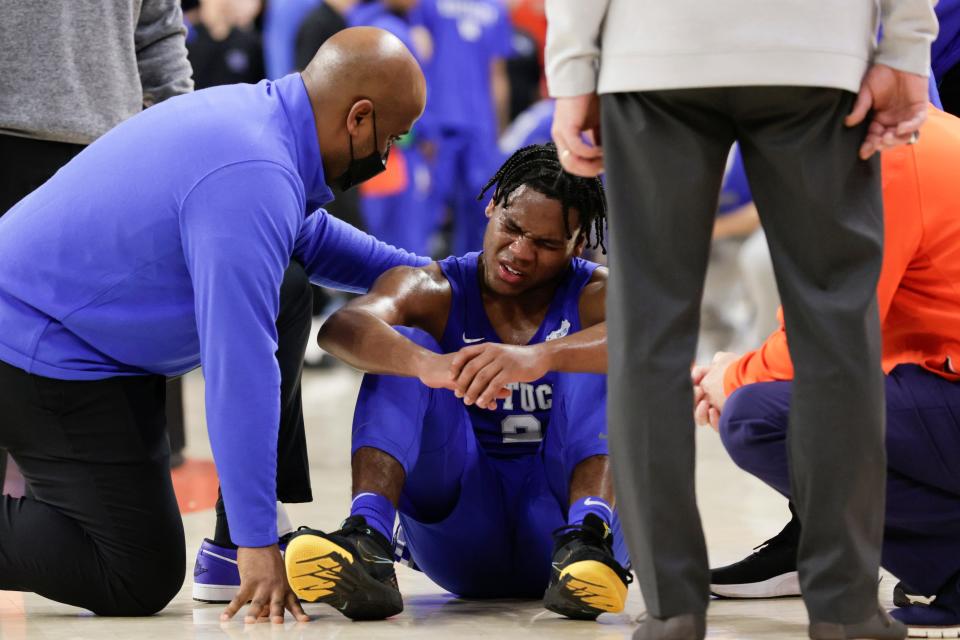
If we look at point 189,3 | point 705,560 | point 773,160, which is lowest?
point 705,560

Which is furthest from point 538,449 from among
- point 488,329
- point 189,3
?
point 189,3

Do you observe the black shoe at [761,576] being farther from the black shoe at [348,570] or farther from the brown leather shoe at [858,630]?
the brown leather shoe at [858,630]

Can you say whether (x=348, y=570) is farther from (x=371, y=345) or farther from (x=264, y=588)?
(x=371, y=345)

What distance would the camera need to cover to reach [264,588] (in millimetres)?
2348

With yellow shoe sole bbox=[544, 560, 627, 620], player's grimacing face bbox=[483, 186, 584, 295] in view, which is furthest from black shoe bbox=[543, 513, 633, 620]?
player's grimacing face bbox=[483, 186, 584, 295]

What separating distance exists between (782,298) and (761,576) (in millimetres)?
973

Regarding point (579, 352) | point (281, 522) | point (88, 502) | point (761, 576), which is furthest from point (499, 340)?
point (88, 502)

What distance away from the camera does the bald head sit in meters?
2.46

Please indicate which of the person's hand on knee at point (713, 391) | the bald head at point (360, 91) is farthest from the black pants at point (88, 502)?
the person's hand on knee at point (713, 391)

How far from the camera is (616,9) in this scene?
73.1 inches

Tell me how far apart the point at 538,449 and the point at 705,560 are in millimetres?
867

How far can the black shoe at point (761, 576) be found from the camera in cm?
269

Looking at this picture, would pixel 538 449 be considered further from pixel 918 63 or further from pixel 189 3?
pixel 189 3

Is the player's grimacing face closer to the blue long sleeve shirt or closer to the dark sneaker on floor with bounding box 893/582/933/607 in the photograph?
the blue long sleeve shirt
